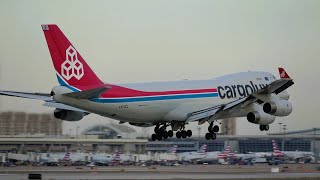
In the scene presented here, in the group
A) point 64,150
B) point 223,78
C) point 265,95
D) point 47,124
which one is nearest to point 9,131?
point 47,124

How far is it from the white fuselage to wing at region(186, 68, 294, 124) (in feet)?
5.44

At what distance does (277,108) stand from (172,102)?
1036 centimetres

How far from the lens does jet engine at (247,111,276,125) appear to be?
66125 mm

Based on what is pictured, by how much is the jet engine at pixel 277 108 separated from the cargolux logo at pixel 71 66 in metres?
18.2

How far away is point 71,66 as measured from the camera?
61625mm

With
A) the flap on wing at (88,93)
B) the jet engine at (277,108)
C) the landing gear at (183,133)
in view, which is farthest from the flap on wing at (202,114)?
the flap on wing at (88,93)

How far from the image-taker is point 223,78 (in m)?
72.6

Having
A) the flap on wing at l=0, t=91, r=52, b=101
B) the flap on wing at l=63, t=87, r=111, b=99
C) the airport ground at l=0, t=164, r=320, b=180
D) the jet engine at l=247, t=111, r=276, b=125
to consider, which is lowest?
the airport ground at l=0, t=164, r=320, b=180

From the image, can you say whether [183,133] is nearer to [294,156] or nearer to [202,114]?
[202,114]

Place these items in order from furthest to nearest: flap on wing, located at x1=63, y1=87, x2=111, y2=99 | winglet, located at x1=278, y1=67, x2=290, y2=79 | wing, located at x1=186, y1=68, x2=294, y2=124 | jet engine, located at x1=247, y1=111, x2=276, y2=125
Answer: jet engine, located at x1=247, y1=111, x2=276, y2=125, winglet, located at x1=278, y1=67, x2=290, y2=79, wing, located at x1=186, y1=68, x2=294, y2=124, flap on wing, located at x1=63, y1=87, x2=111, y2=99

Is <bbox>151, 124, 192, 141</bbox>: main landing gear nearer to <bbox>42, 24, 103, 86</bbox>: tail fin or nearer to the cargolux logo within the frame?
<bbox>42, 24, 103, 86</bbox>: tail fin

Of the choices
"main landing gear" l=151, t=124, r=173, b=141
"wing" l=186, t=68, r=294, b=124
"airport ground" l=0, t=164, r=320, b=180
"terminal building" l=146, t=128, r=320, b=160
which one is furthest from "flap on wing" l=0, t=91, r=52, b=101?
"terminal building" l=146, t=128, r=320, b=160

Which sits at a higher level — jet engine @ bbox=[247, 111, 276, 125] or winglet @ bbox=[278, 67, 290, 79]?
winglet @ bbox=[278, 67, 290, 79]

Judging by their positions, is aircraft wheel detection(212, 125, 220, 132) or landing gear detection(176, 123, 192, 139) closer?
aircraft wheel detection(212, 125, 220, 132)
